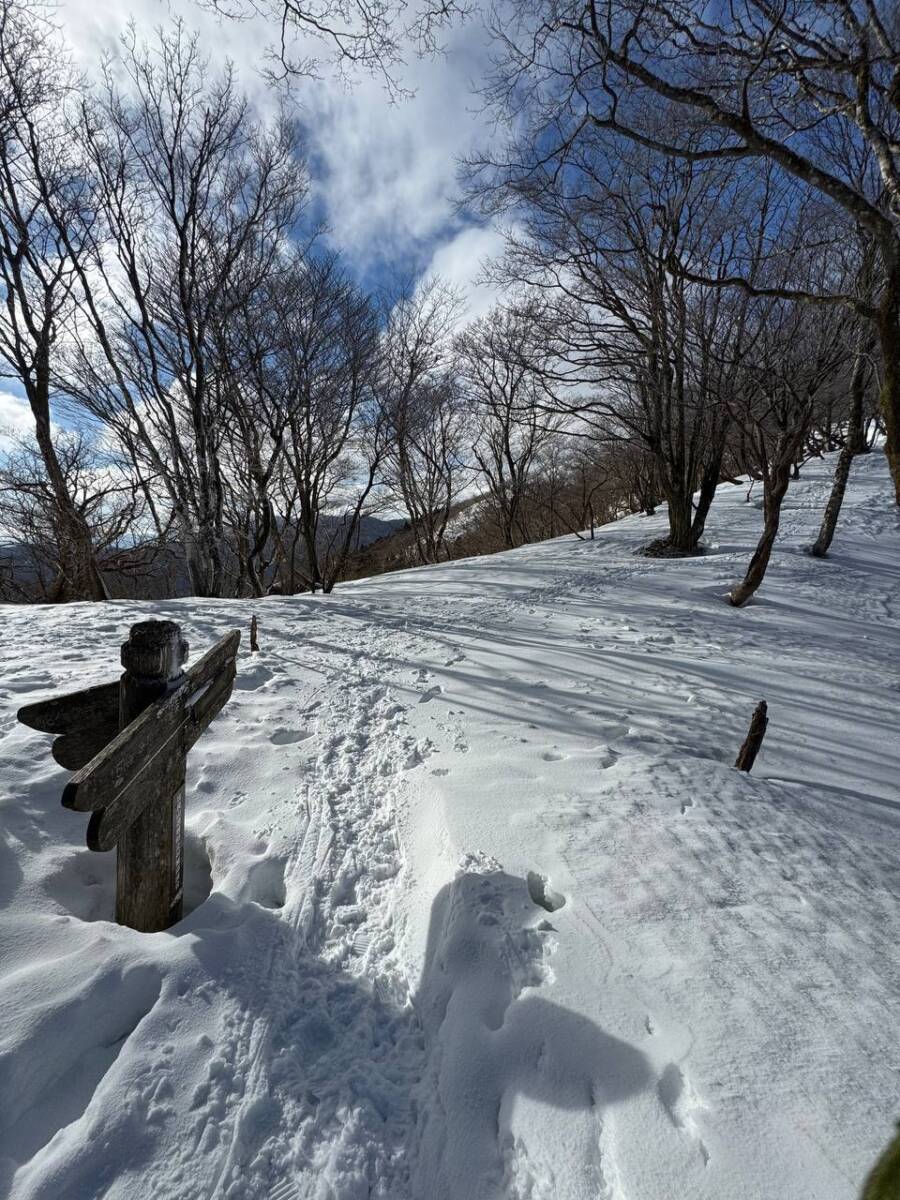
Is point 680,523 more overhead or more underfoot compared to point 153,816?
more overhead

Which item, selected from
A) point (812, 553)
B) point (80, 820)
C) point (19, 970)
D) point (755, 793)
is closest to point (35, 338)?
point (80, 820)

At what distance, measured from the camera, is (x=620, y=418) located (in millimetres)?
10406

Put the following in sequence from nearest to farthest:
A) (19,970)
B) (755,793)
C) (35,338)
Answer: (19,970) → (755,793) → (35,338)

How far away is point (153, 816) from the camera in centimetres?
197

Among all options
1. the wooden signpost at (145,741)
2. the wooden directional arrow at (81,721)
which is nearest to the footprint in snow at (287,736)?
the wooden signpost at (145,741)

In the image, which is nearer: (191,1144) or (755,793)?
(191,1144)

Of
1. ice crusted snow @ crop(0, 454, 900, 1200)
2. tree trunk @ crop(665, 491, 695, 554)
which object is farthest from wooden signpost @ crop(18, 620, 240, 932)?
tree trunk @ crop(665, 491, 695, 554)

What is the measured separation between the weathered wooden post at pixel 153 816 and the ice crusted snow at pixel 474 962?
0.10m

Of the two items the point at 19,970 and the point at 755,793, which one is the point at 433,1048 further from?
the point at 755,793

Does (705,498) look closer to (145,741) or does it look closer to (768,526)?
(768,526)

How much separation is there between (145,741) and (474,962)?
1552 mm

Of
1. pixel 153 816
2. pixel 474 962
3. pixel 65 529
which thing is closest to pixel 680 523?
pixel 474 962

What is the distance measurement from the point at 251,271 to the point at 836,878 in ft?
44.4

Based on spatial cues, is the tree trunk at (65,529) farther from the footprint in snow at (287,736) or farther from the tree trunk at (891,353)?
the tree trunk at (891,353)
